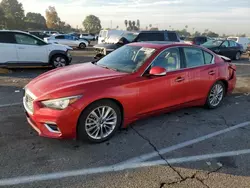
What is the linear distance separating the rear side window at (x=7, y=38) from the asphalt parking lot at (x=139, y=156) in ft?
18.1

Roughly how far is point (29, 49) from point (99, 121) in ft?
23.4

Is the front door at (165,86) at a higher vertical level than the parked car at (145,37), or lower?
lower

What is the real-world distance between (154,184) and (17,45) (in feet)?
28.2

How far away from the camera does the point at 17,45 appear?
941 cm

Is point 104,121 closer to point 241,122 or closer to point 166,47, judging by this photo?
point 166,47

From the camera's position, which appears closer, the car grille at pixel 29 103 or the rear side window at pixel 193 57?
the car grille at pixel 29 103

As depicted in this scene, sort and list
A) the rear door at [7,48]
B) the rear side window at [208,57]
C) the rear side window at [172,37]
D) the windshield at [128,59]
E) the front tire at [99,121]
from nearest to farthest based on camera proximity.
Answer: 1. the front tire at [99,121]
2. the windshield at [128,59]
3. the rear side window at [208,57]
4. the rear door at [7,48]
5. the rear side window at [172,37]

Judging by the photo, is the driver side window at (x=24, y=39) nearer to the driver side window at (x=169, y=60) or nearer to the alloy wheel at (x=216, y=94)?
the driver side window at (x=169, y=60)

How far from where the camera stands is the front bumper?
3334mm

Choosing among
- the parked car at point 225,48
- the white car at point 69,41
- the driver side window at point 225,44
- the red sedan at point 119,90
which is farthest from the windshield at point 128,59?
the white car at point 69,41

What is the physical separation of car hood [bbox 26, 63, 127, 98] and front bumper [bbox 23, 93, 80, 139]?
0.25 m

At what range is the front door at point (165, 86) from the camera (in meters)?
4.07

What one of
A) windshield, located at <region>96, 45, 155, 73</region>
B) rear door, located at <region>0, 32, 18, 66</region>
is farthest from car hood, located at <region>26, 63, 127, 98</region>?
rear door, located at <region>0, 32, 18, 66</region>

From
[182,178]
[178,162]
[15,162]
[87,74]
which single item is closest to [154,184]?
[182,178]
